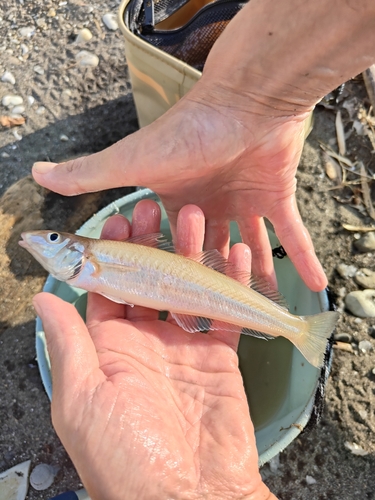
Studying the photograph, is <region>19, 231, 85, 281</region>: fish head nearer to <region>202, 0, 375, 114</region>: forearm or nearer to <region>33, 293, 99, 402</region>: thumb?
<region>33, 293, 99, 402</region>: thumb

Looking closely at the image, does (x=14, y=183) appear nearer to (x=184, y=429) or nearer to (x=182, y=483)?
(x=184, y=429)

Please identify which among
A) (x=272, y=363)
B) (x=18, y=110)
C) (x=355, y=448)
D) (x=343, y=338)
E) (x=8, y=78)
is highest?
(x=8, y=78)

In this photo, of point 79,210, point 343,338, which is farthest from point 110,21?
point 343,338

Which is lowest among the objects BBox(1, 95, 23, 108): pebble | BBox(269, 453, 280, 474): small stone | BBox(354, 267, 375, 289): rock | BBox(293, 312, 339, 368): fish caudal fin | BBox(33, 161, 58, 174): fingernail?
BBox(269, 453, 280, 474): small stone

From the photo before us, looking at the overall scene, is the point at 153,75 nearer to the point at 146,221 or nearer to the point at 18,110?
the point at 146,221

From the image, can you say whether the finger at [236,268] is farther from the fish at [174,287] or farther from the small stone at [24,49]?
the small stone at [24,49]

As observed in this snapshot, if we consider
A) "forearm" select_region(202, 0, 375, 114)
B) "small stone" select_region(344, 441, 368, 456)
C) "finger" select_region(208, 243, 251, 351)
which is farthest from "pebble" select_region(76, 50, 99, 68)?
"small stone" select_region(344, 441, 368, 456)

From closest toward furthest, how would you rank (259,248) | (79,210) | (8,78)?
1. (259,248)
2. (79,210)
3. (8,78)
